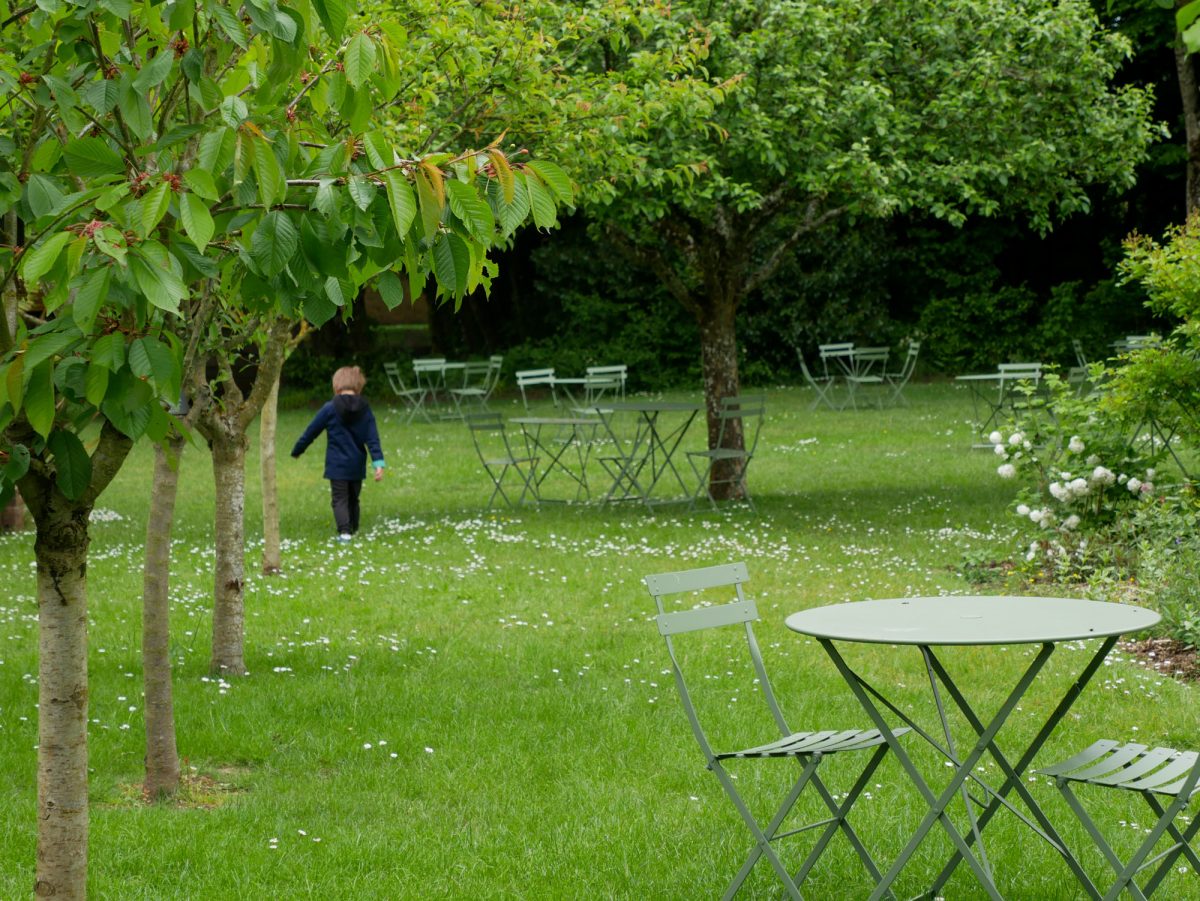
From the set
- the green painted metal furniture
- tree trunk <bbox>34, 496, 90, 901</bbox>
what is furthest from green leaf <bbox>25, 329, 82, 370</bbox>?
the green painted metal furniture

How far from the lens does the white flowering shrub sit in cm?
894

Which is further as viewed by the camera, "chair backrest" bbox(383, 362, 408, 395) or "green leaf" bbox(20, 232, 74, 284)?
"chair backrest" bbox(383, 362, 408, 395)

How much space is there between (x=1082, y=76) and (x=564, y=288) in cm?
1633

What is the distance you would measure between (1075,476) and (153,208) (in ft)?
25.5

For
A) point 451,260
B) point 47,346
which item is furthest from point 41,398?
point 451,260

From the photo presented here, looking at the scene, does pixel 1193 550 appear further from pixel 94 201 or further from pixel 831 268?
pixel 831 268

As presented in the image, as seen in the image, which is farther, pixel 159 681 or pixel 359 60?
pixel 159 681

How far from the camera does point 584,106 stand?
25.2ft

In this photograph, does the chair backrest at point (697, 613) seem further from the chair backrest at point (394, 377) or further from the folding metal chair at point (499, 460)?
the chair backrest at point (394, 377)

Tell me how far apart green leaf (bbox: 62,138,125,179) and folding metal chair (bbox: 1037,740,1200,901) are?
266 centimetres

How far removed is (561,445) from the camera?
18.0 m

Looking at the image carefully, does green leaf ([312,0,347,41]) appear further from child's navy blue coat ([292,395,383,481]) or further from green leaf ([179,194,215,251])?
child's navy blue coat ([292,395,383,481])

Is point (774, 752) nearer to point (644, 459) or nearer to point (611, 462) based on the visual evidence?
point (644, 459)

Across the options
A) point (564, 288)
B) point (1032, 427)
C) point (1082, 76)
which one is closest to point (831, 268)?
point (564, 288)
